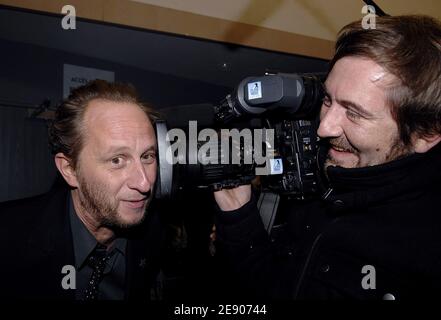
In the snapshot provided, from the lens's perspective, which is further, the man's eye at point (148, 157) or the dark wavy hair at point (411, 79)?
the man's eye at point (148, 157)

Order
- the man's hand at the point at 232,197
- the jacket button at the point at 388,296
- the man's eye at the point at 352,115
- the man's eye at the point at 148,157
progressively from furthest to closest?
the man's eye at the point at 148,157 → the man's hand at the point at 232,197 → the man's eye at the point at 352,115 → the jacket button at the point at 388,296

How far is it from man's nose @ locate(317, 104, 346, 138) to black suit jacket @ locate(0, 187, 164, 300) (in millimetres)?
610

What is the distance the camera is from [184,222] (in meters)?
1.32

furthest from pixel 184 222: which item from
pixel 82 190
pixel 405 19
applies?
pixel 405 19

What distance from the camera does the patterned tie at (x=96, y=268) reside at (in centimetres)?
94

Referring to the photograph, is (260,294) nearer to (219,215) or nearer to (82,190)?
(219,215)

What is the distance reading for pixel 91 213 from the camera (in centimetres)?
99

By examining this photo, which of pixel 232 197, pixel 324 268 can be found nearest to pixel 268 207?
pixel 232 197

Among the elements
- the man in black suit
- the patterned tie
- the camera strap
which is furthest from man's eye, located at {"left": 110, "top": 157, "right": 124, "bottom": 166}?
the camera strap

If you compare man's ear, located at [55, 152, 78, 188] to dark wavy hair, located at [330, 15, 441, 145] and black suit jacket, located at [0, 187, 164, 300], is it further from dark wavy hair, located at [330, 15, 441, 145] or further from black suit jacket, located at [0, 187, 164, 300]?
dark wavy hair, located at [330, 15, 441, 145]

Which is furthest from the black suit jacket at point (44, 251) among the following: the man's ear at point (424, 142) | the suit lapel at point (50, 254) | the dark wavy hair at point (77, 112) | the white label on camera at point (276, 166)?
the man's ear at point (424, 142)

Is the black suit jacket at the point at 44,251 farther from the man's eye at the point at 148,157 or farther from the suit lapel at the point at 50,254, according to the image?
the man's eye at the point at 148,157

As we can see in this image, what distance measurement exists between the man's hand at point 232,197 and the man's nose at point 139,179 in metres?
0.18

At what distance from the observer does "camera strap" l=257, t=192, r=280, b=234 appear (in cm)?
97
